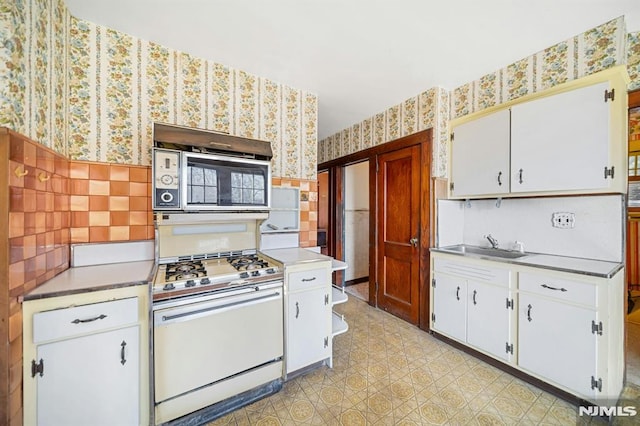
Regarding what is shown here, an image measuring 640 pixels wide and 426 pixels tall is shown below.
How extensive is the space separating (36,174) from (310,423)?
6.79 feet

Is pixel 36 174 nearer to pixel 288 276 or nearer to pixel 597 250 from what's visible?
pixel 288 276

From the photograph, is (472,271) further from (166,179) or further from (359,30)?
(166,179)

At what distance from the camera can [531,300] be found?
6.05ft

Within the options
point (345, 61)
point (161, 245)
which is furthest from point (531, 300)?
point (161, 245)

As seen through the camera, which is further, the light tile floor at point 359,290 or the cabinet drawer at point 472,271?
the light tile floor at point 359,290

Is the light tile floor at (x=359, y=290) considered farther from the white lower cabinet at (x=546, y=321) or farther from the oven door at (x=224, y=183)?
the oven door at (x=224, y=183)

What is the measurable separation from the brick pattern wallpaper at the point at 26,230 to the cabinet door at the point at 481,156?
3.18 m

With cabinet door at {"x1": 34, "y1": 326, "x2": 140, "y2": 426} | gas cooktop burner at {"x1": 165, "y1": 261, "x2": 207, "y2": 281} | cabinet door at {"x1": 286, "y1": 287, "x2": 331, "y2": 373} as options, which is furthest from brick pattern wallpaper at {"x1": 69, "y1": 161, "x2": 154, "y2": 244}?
cabinet door at {"x1": 286, "y1": 287, "x2": 331, "y2": 373}

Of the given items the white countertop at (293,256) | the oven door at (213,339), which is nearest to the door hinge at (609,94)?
the white countertop at (293,256)

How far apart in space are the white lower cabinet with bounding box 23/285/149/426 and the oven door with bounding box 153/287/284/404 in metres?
0.11

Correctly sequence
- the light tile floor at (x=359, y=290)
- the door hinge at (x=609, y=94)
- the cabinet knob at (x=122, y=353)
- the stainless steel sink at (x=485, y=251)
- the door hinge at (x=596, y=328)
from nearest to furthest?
1. the cabinet knob at (x=122, y=353)
2. the door hinge at (x=596, y=328)
3. the door hinge at (x=609, y=94)
4. the stainless steel sink at (x=485, y=251)
5. the light tile floor at (x=359, y=290)

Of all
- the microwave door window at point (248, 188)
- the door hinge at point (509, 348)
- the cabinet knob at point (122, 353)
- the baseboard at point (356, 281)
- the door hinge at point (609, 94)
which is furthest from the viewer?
the baseboard at point (356, 281)

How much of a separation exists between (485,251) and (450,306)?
0.68m

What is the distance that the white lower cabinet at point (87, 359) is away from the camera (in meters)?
1.17
